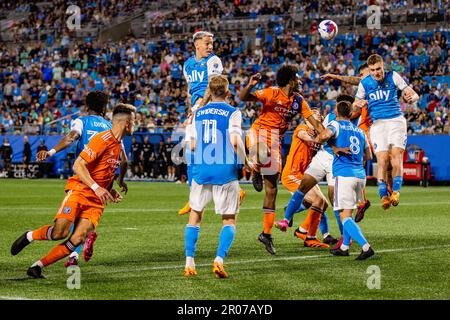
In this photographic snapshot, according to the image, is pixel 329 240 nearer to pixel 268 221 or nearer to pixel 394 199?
pixel 394 199

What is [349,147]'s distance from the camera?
1088cm

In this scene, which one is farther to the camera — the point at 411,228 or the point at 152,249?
the point at 411,228

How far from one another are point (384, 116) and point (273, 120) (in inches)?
125

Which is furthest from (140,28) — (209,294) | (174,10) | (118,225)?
(209,294)

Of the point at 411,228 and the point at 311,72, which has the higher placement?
the point at 311,72

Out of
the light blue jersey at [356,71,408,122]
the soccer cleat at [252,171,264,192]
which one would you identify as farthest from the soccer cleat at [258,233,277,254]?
the light blue jersey at [356,71,408,122]

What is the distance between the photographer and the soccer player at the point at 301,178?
12.5 m

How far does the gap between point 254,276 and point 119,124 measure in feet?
7.67

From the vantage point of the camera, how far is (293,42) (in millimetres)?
41125

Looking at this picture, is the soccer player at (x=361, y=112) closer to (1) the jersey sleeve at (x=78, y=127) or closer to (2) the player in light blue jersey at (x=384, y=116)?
(2) the player in light blue jersey at (x=384, y=116)

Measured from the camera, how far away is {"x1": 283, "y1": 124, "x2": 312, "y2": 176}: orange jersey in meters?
13.2

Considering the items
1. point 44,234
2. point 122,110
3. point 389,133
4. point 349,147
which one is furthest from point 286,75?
point 44,234

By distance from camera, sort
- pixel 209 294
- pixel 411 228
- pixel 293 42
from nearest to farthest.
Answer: pixel 209 294, pixel 411 228, pixel 293 42
